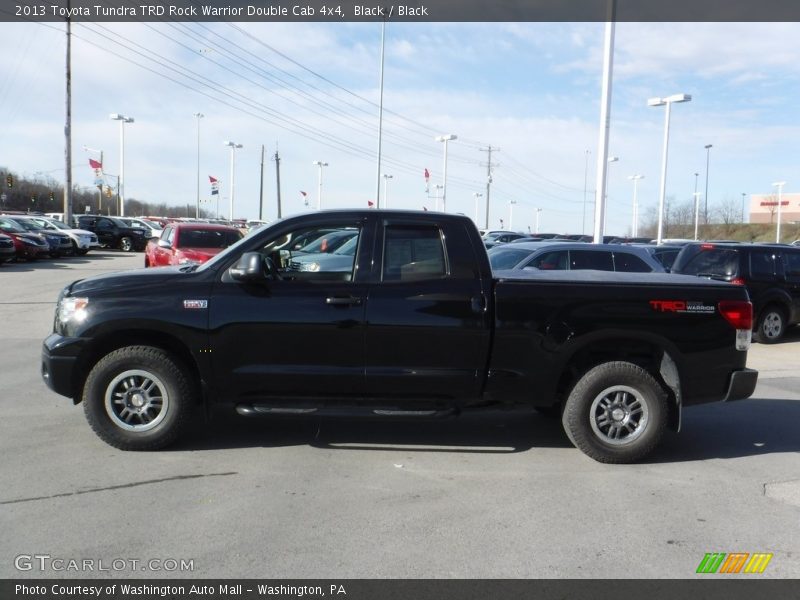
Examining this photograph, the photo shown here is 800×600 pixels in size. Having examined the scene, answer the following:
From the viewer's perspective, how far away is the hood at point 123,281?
18.3 feet

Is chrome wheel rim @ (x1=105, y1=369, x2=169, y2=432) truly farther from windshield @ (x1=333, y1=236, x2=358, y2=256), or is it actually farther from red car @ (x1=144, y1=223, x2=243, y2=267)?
red car @ (x1=144, y1=223, x2=243, y2=267)

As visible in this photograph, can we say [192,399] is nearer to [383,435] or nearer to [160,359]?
[160,359]

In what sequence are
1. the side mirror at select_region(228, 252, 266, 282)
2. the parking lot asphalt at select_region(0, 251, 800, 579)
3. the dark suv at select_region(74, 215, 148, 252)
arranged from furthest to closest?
1. the dark suv at select_region(74, 215, 148, 252)
2. the side mirror at select_region(228, 252, 266, 282)
3. the parking lot asphalt at select_region(0, 251, 800, 579)

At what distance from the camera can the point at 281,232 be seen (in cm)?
578

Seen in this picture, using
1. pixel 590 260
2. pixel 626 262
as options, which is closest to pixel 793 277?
pixel 626 262

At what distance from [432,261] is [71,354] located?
296 cm

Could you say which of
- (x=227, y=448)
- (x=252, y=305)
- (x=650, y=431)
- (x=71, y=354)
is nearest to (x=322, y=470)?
(x=227, y=448)

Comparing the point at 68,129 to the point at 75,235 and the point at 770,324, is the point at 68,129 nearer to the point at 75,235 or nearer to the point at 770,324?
the point at 75,235

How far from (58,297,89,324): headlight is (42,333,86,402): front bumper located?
0.16 m

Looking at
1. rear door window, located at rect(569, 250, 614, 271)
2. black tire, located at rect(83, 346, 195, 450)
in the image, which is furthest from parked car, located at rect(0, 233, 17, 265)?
black tire, located at rect(83, 346, 195, 450)

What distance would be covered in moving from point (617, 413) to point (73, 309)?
4.46 m

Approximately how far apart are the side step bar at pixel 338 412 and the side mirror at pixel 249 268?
1.02 meters

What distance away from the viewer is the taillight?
5.83 metres

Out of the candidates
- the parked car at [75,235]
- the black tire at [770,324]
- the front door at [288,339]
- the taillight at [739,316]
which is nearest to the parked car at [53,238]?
the parked car at [75,235]
